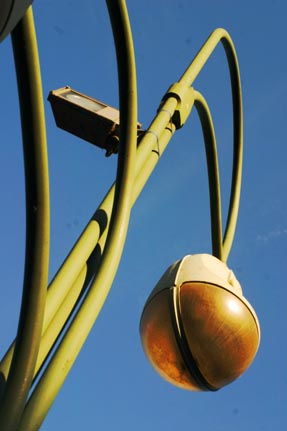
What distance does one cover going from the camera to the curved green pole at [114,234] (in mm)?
1971

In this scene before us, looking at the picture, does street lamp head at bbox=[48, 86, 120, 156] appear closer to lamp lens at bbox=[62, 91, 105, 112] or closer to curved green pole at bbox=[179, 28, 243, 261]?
lamp lens at bbox=[62, 91, 105, 112]

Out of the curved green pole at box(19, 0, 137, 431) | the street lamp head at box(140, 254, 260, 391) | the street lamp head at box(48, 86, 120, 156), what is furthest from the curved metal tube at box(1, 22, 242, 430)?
the street lamp head at box(140, 254, 260, 391)

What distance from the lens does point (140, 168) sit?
120 inches

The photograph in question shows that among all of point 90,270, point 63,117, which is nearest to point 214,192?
point 63,117

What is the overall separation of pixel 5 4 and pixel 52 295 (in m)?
1.12

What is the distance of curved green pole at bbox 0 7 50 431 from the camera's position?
2020 millimetres

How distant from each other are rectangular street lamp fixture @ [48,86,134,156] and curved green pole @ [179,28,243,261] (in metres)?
0.65

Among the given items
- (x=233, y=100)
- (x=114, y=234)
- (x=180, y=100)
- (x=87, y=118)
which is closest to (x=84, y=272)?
(x=114, y=234)

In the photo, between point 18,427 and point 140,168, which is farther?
point 140,168

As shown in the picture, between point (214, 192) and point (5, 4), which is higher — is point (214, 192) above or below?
above

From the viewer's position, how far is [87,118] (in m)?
3.51

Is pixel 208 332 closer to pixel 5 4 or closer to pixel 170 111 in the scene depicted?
pixel 170 111

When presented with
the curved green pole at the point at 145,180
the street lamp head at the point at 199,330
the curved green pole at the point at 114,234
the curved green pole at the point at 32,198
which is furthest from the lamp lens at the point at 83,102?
the curved green pole at the point at 32,198

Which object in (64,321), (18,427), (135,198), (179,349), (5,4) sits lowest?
(18,427)
